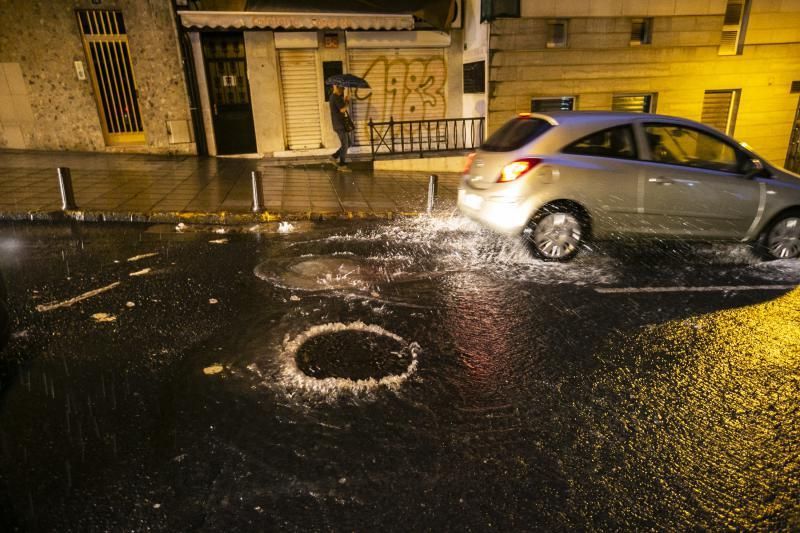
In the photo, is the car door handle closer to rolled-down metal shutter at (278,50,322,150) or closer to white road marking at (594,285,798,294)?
white road marking at (594,285,798,294)

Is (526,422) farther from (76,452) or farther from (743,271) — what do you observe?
(743,271)

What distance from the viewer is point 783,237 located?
251 inches

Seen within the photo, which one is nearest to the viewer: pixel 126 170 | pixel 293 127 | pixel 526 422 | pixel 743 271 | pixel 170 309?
pixel 526 422

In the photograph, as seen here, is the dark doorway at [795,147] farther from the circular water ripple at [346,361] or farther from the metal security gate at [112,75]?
the metal security gate at [112,75]

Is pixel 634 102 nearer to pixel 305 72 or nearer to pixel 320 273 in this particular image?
pixel 305 72

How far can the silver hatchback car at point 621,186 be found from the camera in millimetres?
5926

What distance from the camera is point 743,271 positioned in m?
6.05

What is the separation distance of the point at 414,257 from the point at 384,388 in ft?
10.2

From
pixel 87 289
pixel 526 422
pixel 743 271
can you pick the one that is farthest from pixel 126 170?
pixel 743 271

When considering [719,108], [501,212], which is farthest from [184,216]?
[719,108]

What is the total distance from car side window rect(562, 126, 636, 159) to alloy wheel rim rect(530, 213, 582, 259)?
86 cm

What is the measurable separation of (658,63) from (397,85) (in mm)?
7294

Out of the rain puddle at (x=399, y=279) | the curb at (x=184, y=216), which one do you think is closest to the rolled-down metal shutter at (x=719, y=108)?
the rain puddle at (x=399, y=279)

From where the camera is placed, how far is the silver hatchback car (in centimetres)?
593
